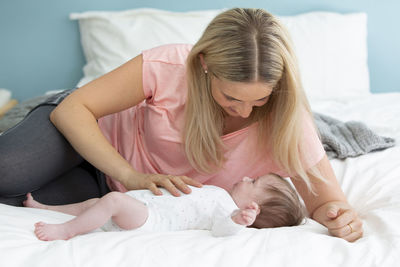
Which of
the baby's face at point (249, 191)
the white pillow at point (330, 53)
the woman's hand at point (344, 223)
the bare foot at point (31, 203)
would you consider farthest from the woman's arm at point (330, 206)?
the white pillow at point (330, 53)

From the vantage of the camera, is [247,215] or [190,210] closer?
[247,215]

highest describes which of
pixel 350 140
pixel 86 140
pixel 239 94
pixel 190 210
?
pixel 239 94

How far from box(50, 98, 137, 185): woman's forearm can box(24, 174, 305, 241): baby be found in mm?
112

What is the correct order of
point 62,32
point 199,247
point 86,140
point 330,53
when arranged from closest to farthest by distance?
point 199,247 < point 86,140 < point 330,53 < point 62,32

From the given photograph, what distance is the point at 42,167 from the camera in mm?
1272

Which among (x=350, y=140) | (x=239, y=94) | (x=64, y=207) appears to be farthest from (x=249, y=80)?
(x=350, y=140)

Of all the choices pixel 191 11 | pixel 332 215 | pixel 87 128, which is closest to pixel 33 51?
pixel 191 11

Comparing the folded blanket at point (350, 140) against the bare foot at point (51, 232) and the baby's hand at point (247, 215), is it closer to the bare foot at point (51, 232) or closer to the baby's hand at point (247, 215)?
the baby's hand at point (247, 215)

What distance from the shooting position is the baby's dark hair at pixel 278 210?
1.25 meters

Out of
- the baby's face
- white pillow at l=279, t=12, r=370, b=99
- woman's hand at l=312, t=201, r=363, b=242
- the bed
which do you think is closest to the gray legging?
the bed

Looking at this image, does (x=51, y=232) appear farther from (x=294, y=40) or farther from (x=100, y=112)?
(x=294, y=40)

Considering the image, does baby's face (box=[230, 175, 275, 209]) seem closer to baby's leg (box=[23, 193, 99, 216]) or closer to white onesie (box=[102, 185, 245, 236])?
white onesie (box=[102, 185, 245, 236])

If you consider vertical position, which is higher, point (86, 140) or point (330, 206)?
point (86, 140)

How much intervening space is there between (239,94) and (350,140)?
0.77 m
